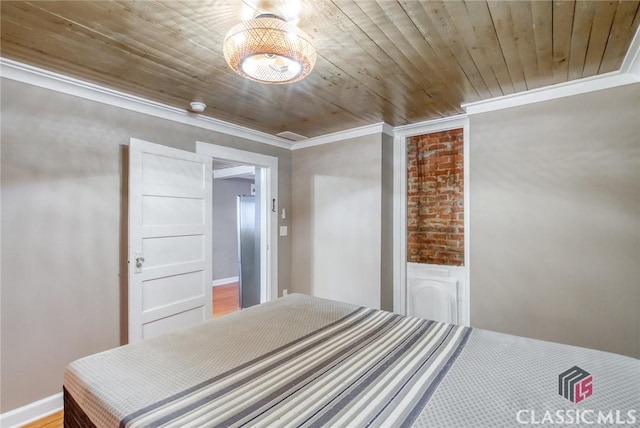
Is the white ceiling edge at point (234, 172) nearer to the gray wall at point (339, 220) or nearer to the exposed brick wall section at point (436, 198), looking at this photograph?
the gray wall at point (339, 220)

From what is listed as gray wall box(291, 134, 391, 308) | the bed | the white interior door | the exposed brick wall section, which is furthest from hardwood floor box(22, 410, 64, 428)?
the exposed brick wall section

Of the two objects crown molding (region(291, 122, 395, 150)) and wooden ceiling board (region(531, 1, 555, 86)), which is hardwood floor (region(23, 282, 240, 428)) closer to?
crown molding (region(291, 122, 395, 150))

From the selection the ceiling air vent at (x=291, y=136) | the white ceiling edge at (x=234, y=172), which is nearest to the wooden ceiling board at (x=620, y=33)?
the ceiling air vent at (x=291, y=136)

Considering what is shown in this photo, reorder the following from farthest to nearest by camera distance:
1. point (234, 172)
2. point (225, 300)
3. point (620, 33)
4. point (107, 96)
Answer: point (234, 172) < point (225, 300) < point (107, 96) < point (620, 33)

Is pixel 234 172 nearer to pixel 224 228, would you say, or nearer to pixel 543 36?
pixel 224 228

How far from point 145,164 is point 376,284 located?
95.9 inches

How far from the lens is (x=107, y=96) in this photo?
2.35 m

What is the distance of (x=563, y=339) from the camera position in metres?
2.25

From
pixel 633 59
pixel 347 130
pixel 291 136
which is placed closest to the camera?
pixel 633 59

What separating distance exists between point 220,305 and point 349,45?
13.3ft

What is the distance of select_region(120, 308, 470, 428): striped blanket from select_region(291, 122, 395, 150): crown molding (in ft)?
7.54

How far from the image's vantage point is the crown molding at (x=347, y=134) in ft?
10.6

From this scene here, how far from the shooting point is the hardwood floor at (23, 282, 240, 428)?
1985 mm

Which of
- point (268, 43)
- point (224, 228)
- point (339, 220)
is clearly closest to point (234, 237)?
point (224, 228)
